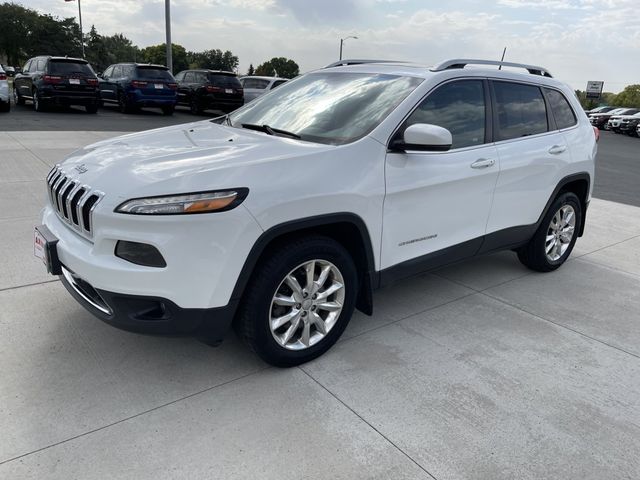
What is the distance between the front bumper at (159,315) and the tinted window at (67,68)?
16.4 metres

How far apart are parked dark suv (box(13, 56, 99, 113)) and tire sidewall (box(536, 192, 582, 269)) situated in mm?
15847

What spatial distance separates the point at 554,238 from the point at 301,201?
3148 millimetres

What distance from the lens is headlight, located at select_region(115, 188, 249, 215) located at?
2.50 meters

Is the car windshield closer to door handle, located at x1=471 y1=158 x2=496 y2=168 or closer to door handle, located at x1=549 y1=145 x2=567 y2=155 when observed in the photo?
door handle, located at x1=471 y1=158 x2=496 y2=168

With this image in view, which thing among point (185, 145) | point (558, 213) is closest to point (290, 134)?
point (185, 145)

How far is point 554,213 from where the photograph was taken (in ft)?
15.7

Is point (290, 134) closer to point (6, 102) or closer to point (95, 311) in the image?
point (95, 311)

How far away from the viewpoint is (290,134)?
3393 mm

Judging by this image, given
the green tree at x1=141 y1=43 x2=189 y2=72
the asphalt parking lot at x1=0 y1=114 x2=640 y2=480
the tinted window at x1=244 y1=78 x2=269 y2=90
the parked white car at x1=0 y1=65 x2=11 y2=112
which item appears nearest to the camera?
the asphalt parking lot at x1=0 y1=114 x2=640 y2=480

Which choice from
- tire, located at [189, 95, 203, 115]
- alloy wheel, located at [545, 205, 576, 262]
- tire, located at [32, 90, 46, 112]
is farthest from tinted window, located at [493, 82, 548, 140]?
tire, located at [189, 95, 203, 115]

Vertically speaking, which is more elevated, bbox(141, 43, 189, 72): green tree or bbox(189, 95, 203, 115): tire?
bbox(141, 43, 189, 72): green tree

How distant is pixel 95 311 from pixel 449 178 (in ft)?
7.65

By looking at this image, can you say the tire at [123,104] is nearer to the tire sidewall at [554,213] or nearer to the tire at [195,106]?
the tire at [195,106]

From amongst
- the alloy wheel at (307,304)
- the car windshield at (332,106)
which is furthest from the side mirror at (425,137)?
the alloy wheel at (307,304)
